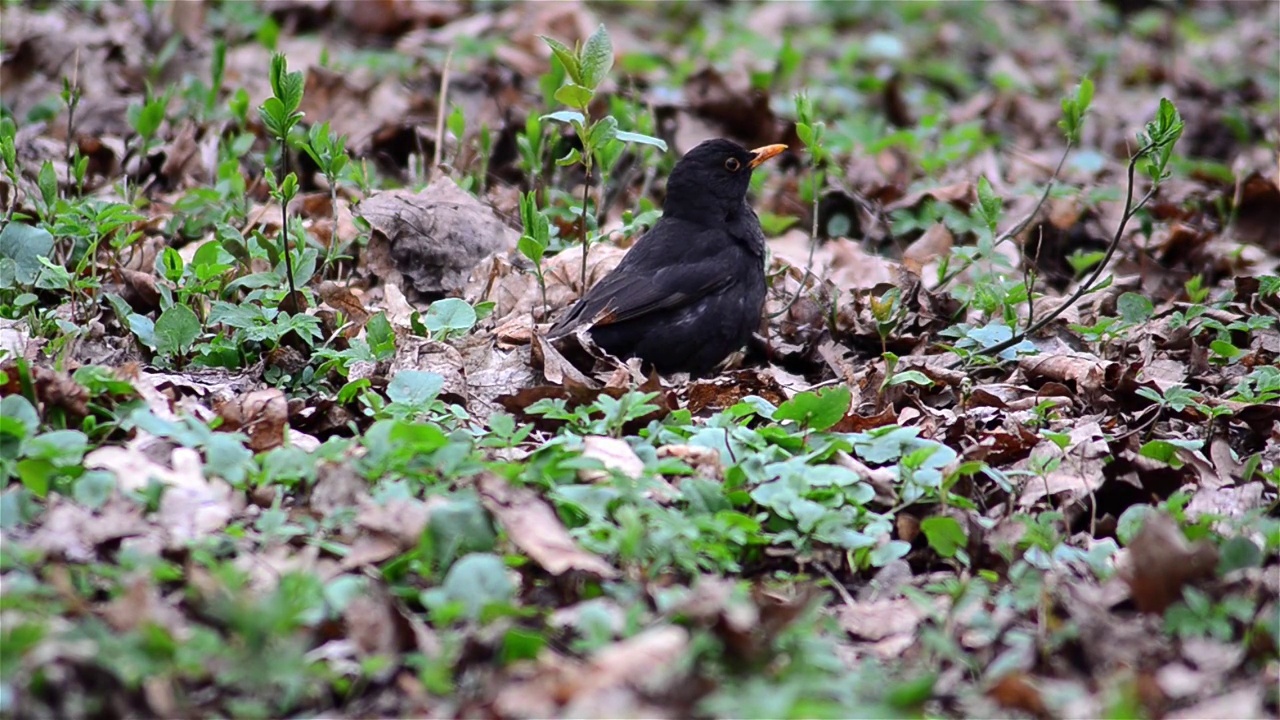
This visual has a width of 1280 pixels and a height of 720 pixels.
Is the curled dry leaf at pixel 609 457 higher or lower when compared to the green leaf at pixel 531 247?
lower

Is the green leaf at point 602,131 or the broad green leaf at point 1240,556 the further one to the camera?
the green leaf at point 602,131

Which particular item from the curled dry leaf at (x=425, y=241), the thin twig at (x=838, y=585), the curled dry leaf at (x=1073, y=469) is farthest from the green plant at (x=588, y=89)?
the thin twig at (x=838, y=585)

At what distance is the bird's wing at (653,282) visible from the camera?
17.6 ft

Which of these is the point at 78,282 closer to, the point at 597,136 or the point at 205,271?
the point at 205,271

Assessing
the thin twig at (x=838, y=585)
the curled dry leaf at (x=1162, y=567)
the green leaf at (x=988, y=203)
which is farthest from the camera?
the green leaf at (x=988, y=203)

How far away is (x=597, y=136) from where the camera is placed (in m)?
4.85

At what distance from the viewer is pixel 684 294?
5.58 m

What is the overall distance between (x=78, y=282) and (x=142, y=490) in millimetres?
1790

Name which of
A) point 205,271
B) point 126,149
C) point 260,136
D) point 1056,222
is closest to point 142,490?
point 205,271

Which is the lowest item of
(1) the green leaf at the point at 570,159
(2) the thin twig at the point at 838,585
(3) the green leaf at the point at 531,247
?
(2) the thin twig at the point at 838,585

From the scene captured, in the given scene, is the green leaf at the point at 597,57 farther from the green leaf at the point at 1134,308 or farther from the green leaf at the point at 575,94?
the green leaf at the point at 1134,308

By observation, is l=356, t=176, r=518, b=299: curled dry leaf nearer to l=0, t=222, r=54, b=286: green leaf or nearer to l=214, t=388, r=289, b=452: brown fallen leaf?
l=0, t=222, r=54, b=286: green leaf

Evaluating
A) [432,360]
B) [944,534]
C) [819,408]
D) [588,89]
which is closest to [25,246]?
[432,360]

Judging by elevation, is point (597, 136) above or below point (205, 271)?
above
